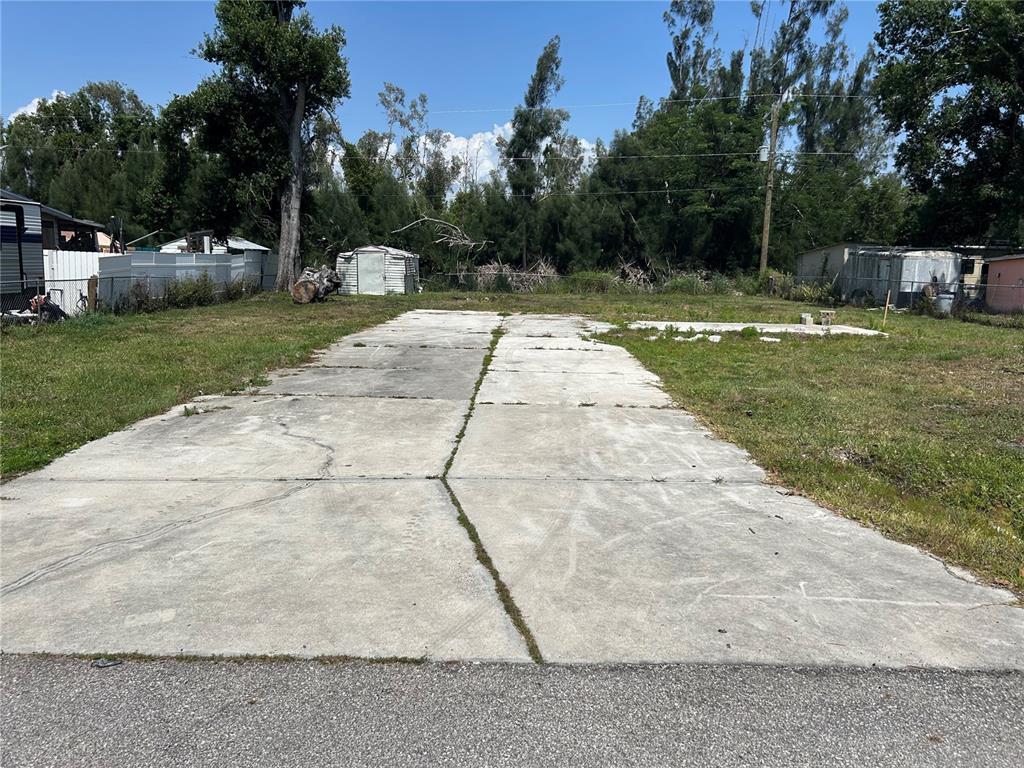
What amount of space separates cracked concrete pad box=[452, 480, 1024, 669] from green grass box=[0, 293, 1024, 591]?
1.65 feet

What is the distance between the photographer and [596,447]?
6453mm

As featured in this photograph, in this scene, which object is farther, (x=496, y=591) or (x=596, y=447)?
(x=596, y=447)

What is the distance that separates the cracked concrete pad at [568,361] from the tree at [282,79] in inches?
736

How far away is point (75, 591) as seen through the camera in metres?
3.55

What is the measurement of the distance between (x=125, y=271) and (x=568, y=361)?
14.8m

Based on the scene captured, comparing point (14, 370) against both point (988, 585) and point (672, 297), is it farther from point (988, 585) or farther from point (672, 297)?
point (672, 297)

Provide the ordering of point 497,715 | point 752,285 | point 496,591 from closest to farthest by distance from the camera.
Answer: point 497,715
point 496,591
point 752,285

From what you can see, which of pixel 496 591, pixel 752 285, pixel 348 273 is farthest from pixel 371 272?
pixel 496 591

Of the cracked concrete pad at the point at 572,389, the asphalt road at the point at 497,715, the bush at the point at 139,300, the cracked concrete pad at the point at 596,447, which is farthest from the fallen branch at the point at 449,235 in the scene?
the asphalt road at the point at 497,715

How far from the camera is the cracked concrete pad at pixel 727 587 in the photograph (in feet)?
10.2

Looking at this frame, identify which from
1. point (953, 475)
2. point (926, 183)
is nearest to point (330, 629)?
point (953, 475)

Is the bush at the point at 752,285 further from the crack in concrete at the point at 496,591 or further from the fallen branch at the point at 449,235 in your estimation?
the crack in concrete at the point at 496,591

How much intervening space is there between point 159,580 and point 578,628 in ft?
7.05

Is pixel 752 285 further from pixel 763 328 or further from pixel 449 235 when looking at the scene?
pixel 763 328
